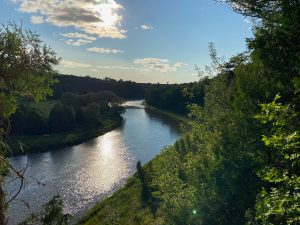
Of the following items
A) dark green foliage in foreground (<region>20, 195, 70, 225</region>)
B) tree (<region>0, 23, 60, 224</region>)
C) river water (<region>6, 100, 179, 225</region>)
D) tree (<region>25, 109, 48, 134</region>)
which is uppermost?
tree (<region>0, 23, 60, 224</region>)

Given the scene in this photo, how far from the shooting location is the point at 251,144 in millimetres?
20922

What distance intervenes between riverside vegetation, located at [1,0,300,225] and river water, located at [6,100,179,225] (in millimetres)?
8520

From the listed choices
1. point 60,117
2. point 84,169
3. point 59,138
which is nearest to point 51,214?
point 84,169

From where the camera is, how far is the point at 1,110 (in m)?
13.1

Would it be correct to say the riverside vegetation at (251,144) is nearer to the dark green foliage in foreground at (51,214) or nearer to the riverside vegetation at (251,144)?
the riverside vegetation at (251,144)

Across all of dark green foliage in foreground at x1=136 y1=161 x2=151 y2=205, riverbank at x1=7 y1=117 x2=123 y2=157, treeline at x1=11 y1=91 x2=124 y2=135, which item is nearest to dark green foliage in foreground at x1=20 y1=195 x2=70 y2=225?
dark green foliage in foreground at x1=136 y1=161 x2=151 y2=205

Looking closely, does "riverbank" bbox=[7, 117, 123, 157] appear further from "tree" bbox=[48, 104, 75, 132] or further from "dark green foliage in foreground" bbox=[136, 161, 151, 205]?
"dark green foliage in foreground" bbox=[136, 161, 151, 205]

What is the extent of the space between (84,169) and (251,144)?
43.4m

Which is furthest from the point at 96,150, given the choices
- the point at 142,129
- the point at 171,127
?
the point at 171,127

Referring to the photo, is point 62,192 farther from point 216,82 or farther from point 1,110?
point 1,110

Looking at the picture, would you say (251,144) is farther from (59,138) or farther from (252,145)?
(59,138)

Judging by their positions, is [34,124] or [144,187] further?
[34,124]

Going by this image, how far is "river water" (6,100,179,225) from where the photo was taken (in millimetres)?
45978

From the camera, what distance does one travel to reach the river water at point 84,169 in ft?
151
